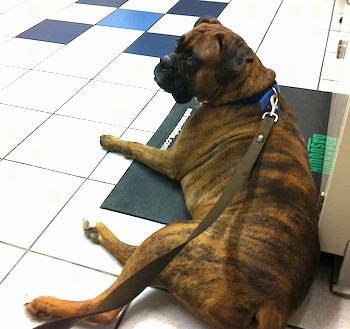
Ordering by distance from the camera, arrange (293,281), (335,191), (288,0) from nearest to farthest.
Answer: (293,281) < (335,191) < (288,0)

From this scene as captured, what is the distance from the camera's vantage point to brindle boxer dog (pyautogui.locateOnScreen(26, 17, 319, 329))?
48.1 inches

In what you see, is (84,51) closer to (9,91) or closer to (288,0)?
(9,91)

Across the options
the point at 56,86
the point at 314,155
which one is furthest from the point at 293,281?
the point at 56,86

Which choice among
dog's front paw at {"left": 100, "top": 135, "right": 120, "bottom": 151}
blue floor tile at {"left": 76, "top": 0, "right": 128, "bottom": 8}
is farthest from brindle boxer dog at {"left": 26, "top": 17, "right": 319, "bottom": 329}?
blue floor tile at {"left": 76, "top": 0, "right": 128, "bottom": 8}

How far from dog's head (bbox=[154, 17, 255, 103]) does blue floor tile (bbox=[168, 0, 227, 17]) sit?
72.2 inches

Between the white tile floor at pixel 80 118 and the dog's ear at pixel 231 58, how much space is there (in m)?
0.41

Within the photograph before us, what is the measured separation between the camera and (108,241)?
64.8 inches

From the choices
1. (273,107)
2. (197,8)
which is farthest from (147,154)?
(197,8)

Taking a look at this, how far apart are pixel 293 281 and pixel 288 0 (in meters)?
2.92

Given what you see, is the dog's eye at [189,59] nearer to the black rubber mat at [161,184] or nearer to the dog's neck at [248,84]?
the dog's neck at [248,84]

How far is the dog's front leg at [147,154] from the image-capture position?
1864 mm

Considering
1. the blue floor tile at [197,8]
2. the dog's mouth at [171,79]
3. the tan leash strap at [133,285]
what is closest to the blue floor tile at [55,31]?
the blue floor tile at [197,8]

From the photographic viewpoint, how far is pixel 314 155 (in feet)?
6.68

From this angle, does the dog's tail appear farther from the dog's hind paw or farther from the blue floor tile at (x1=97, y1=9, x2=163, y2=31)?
the blue floor tile at (x1=97, y1=9, x2=163, y2=31)
